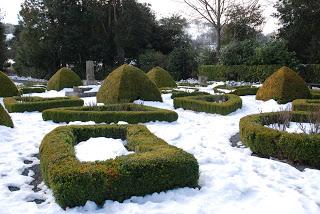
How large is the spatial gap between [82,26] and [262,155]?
32735 mm

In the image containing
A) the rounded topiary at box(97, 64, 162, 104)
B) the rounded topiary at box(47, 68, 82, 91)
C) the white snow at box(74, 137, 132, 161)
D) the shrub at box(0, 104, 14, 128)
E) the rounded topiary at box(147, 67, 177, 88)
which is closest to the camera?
the white snow at box(74, 137, 132, 161)

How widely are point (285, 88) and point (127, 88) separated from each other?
619 cm

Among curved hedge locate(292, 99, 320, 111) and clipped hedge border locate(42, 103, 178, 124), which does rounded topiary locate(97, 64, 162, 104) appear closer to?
clipped hedge border locate(42, 103, 178, 124)

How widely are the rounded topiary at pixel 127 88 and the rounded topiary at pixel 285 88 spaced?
178 inches

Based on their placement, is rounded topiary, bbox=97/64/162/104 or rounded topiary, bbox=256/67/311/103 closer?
rounded topiary, bbox=97/64/162/104

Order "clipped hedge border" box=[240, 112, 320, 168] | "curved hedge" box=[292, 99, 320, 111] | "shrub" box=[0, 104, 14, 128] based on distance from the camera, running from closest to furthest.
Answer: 1. "clipped hedge border" box=[240, 112, 320, 168]
2. "shrub" box=[0, 104, 14, 128]
3. "curved hedge" box=[292, 99, 320, 111]

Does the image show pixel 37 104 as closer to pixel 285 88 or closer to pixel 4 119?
pixel 4 119

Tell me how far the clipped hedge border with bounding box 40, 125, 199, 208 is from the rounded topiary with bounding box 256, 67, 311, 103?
9656 millimetres

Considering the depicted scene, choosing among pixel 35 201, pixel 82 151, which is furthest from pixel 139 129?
pixel 35 201

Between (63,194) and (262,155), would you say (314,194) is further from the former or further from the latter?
(63,194)

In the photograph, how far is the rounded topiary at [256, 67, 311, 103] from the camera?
1449 centimetres

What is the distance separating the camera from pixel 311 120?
8.82m

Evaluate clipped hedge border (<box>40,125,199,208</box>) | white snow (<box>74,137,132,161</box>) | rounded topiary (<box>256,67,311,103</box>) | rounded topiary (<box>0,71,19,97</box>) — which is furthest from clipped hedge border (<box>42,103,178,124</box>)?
rounded topiary (<box>0,71,19,97</box>)

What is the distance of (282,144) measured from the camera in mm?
7020
